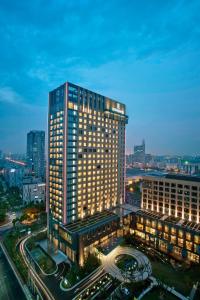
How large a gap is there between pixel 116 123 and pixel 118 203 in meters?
42.4

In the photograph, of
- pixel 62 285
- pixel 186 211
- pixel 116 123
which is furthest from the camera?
pixel 116 123

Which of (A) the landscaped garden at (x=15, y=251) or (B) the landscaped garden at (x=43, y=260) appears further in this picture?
(B) the landscaped garden at (x=43, y=260)

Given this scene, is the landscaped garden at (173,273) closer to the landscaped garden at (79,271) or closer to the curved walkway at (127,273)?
the curved walkway at (127,273)

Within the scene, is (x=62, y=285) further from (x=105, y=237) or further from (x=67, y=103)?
(x=67, y=103)

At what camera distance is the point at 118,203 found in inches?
3346

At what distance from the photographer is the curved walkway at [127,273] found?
43.8 m

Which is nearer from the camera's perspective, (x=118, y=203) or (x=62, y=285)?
(x=62, y=285)

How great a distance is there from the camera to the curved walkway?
43.8 metres

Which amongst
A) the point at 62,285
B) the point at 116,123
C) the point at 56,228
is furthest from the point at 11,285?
the point at 116,123

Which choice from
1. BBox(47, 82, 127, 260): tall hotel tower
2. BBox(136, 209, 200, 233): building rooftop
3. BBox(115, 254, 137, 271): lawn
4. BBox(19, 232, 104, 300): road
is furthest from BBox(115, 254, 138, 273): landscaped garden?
BBox(136, 209, 200, 233): building rooftop

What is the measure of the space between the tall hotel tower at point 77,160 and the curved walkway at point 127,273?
1124cm

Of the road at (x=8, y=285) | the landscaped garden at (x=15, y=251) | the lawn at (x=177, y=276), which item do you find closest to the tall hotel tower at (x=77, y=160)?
the landscaped garden at (x=15, y=251)

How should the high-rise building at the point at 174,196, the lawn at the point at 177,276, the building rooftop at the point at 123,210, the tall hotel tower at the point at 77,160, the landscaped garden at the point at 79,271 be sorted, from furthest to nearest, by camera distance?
the building rooftop at the point at 123,210 → the high-rise building at the point at 174,196 → the tall hotel tower at the point at 77,160 → the landscaped garden at the point at 79,271 → the lawn at the point at 177,276

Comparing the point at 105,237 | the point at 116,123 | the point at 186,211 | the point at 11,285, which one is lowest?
the point at 11,285
